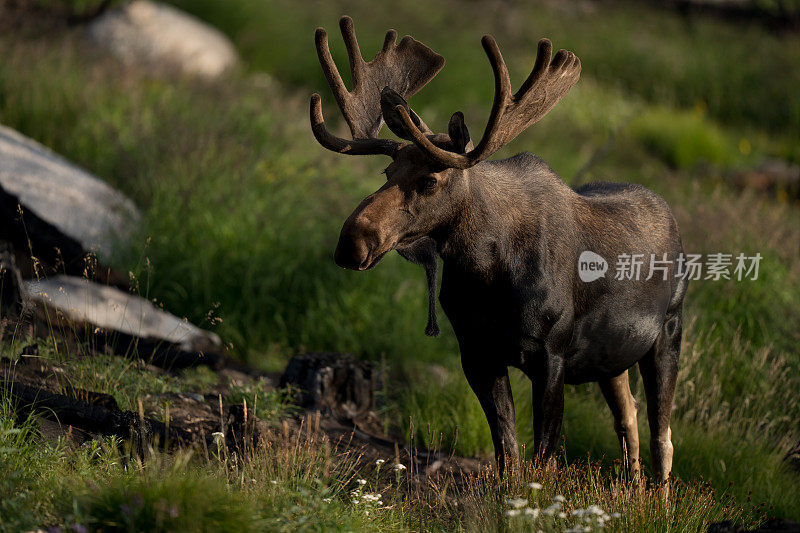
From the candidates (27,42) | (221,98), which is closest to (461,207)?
(221,98)

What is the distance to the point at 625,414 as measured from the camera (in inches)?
190

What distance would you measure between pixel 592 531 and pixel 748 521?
148 cm

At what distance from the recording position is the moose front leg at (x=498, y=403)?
404 centimetres

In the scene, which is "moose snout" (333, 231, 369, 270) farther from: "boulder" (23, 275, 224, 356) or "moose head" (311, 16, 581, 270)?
"boulder" (23, 275, 224, 356)

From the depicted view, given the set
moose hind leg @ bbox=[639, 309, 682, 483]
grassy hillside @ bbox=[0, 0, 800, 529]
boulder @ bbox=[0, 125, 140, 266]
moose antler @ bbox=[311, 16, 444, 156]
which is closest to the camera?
moose antler @ bbox=[311, 16, 444, 156]

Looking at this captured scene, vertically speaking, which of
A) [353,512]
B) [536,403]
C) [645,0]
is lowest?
[353,512]

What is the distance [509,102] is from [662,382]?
5.84ft

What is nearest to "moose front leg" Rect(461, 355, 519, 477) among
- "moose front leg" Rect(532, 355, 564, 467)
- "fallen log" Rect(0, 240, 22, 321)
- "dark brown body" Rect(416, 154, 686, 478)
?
"dark brown body" Rect(416, 154, 686, 478)

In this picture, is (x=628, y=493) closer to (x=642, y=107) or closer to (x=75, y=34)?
(x=75, y=34)

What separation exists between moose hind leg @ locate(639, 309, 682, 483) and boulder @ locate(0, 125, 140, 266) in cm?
357

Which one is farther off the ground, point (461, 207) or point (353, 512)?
point (461, 207)

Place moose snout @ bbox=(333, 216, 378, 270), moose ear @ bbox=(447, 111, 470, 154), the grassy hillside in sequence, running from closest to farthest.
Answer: moose snout @ bbox=(333, 216, 378, 270), moose ear @ bbox=(447, 111, 470, 154), the grassy hillside

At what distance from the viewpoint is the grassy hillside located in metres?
5.75

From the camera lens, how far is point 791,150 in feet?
45.2
